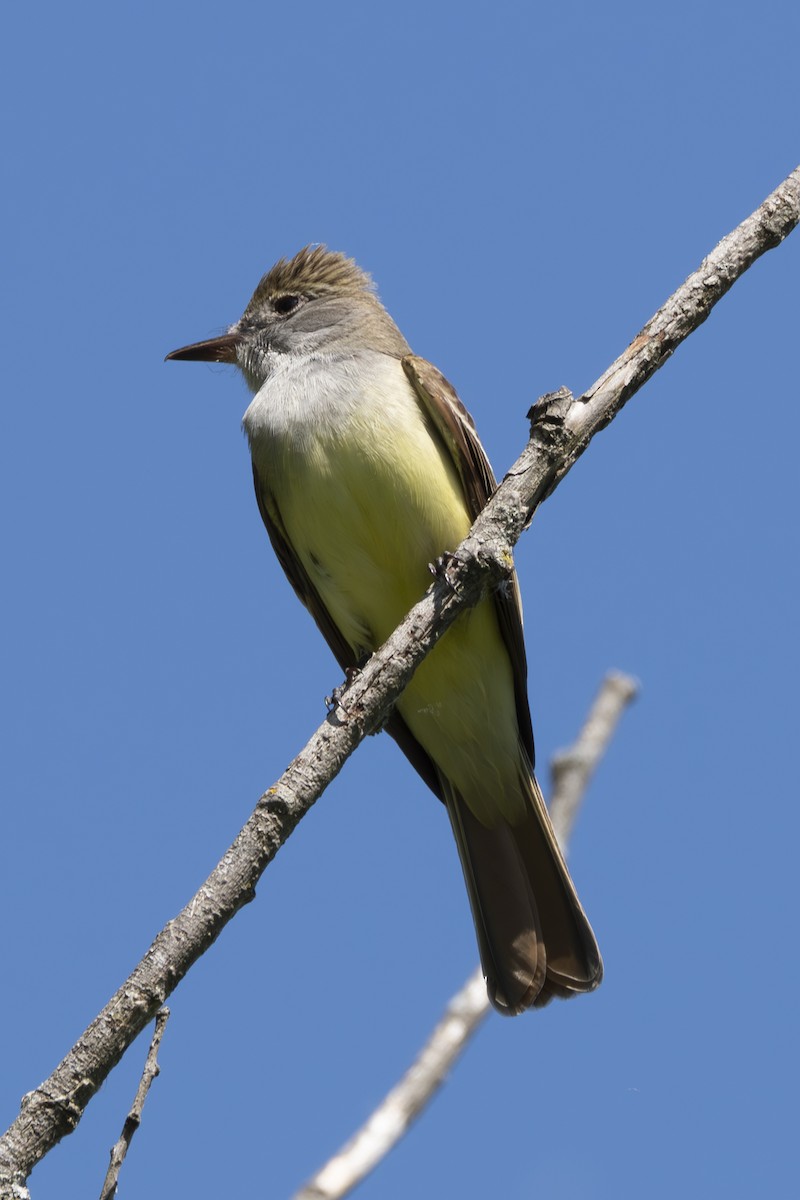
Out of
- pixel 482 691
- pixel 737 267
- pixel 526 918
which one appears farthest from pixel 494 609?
pixel 737 267

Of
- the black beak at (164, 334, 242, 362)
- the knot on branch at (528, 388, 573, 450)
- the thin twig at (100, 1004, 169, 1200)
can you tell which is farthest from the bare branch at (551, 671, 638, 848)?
the black beak at (164, 334, 242, 362)

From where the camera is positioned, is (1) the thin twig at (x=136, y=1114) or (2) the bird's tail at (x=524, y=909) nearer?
(1) the thin twig at (x=136, y=1114)

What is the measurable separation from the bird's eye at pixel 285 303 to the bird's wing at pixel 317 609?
155cm

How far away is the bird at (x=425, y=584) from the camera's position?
22.3 feet

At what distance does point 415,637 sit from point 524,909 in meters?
2.80

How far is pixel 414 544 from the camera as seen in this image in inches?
265

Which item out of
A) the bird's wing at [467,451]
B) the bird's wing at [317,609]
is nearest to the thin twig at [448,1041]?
the bird's wing at [467,451]

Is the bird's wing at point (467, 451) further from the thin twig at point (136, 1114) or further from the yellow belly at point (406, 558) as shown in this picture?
the thin twig at point (136, 1114)

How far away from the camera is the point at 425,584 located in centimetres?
693

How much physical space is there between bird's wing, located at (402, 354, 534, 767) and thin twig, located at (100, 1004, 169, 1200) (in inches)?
137

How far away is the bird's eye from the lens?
28.0 ft

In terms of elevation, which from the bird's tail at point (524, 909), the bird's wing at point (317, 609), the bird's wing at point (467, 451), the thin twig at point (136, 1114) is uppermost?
the bird's wing at point (467, 451)

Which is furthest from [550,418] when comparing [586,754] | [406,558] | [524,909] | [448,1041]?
[524,909]

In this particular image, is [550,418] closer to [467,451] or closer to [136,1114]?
[467,451]
